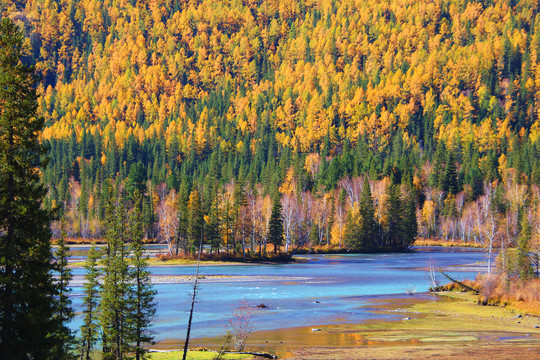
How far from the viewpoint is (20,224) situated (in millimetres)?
29922

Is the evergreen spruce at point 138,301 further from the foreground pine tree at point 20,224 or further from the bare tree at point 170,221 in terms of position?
the bare tree at point 170,221

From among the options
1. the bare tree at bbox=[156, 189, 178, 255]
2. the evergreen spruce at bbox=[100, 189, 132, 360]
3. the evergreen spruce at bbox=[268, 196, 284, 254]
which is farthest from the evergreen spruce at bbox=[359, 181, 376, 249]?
the evergreen spruce at bbox=[100, 189, 132, 360]

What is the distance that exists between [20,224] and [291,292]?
47611mm

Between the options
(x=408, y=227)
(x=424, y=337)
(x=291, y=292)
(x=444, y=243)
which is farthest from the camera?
(x=444, y=243)

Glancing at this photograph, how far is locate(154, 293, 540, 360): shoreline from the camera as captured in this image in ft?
133

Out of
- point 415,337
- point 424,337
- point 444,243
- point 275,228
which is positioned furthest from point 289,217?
point 424,337

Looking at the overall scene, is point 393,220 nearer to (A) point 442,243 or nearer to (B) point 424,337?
(A) point 442,243

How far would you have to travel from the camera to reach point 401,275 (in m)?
92.0

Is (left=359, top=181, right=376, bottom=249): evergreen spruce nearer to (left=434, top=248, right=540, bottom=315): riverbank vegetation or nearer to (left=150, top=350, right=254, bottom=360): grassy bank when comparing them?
(left=434, top=248, right=540, bottom=315): riverbank vegetation

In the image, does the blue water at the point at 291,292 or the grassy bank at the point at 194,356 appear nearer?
the grassy bank at the point at 194,356

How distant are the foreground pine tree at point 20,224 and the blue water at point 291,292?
1913 centimetres

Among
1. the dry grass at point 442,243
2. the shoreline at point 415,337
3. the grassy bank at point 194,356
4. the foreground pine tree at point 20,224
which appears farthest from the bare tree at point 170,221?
the foreground pine tree at point 20,224

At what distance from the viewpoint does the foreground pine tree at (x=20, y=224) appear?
29109 millimetres

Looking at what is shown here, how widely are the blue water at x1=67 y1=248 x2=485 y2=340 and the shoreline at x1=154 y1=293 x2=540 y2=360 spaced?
3.17 meters
